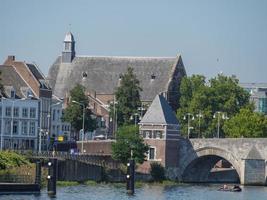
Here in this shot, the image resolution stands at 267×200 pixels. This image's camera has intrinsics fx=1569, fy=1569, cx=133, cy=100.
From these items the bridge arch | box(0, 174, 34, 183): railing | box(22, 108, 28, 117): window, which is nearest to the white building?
box(22, 108, 28, 117): window

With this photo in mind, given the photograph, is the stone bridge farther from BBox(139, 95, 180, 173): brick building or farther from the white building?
the white building

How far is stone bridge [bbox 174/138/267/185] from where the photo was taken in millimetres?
188000

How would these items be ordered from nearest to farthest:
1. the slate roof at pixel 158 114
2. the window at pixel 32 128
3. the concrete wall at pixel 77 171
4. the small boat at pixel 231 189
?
the small boat at pixel 231 189
the concrete wall at pixel 77 171
the slate roof at pixel 158 114
the window at pixel 32 128

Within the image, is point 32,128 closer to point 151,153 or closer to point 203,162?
point 151,153

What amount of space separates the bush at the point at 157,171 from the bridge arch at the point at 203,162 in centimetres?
477

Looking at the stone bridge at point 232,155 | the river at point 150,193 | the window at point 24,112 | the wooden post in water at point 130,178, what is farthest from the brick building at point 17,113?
the wooden post in water at point 130,178

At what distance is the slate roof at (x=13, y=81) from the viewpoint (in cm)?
18875

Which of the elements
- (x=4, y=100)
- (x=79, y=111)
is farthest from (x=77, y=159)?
(x=79, y=111)

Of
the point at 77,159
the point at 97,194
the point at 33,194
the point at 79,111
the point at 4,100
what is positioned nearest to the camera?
the point at 33,194

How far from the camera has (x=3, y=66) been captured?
194250 millimetres

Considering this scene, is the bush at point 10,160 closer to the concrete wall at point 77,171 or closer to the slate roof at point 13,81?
the concrete wall at point 77,171

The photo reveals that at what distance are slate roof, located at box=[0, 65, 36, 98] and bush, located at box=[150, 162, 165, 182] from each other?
17834mm

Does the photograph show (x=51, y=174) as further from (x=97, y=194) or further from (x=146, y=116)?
(x=146, y=116)

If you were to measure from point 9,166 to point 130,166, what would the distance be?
464 inches
